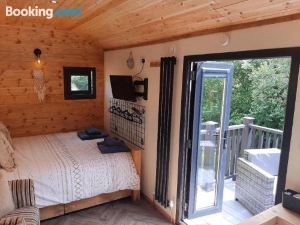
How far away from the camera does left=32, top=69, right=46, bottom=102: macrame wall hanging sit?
14.4ft

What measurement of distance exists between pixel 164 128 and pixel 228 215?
1.45 m

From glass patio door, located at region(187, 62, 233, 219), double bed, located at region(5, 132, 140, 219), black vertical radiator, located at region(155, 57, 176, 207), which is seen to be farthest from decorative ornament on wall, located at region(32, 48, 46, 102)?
glass patio door, located at region(187, 62, 233, 219)

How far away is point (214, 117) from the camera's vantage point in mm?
3379

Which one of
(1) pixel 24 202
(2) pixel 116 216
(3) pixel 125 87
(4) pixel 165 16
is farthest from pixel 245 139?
(1) pixel 24 202

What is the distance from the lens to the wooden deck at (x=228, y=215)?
125 inches

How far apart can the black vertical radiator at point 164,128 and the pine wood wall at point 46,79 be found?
2168mm

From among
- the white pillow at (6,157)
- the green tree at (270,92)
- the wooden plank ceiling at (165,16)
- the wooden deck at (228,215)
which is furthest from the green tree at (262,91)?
the white pillow at (6,157)

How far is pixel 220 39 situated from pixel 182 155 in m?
1.34

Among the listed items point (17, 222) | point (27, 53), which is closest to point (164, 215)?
point (17, 222)

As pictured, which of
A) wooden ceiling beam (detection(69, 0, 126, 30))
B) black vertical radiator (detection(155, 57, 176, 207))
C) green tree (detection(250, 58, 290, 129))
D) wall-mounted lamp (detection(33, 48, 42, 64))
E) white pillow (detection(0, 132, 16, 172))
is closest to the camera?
wooden ceiling beam (detection(69, 0, 126, 30))

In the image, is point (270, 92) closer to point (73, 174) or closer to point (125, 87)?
point (125, 87)

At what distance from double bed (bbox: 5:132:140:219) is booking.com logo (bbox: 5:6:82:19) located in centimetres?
181

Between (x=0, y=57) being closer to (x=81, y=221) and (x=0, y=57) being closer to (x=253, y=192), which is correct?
(x=81, y=221)

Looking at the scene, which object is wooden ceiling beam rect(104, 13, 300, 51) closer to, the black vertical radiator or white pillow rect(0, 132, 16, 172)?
the black vertical radiator
